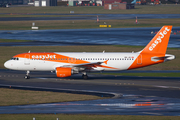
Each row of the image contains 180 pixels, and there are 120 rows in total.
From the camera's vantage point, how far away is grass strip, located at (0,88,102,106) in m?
37.5

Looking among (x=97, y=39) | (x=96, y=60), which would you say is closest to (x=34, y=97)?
(x=96, y=60)

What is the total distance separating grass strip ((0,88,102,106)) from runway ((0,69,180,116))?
6.18ft

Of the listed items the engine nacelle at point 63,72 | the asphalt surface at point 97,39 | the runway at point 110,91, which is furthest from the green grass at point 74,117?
the asphalt surface at point 97,39

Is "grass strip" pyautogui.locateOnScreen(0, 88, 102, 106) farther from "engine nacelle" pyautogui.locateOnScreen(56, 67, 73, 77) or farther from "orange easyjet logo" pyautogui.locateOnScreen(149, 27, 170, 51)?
"orange easyjet logo" pyautogui.locateOnScreen(149, 27, 170, 51)

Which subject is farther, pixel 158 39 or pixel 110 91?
pixel 158 39

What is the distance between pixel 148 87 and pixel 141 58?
24.6 ft

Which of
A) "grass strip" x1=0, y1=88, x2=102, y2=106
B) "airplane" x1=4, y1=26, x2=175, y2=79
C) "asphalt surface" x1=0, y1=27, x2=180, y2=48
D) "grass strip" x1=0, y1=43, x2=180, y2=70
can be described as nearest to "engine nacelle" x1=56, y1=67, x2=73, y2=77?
"airplane" x1=4, y1=26, x2=175, y2=79

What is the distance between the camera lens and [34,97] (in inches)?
1559

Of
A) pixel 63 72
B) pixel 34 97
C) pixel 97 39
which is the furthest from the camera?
pixel 97 39

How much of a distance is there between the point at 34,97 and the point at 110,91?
397 inches

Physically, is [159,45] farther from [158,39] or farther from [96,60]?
[96,60]

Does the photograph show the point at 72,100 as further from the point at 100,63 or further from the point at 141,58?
the point at 141,58

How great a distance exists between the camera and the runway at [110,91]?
109ft

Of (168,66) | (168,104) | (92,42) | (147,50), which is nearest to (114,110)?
(168,104)
